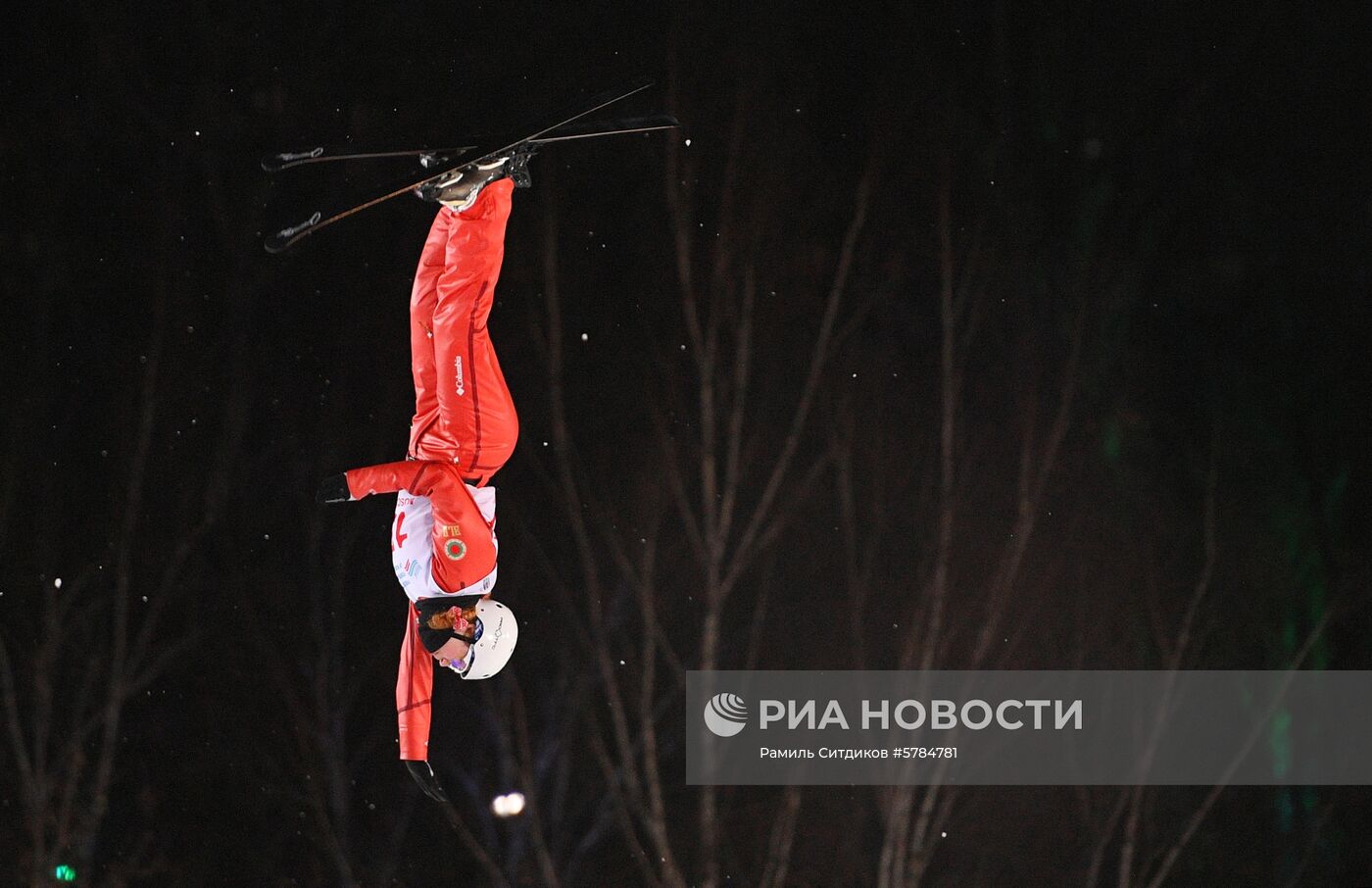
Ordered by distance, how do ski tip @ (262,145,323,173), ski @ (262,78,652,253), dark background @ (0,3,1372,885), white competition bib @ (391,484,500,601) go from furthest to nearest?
dark background @ (0,3,1372,885) → white competition bib @ (391,484,500,601) → ski tip @ (262,145,323,173) → ski @ (262,78,652,253)

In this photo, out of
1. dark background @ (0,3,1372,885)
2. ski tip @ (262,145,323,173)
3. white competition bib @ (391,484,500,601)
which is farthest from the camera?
dark background @ (0,3,1372,885)

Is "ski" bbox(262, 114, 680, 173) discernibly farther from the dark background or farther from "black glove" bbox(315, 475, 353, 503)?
the dark background

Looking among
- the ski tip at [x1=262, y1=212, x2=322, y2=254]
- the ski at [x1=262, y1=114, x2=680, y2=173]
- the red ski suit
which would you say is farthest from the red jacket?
the ski at [x1=262, y1=114, x2=680, y2=173]

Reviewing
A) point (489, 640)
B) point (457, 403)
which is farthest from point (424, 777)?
point (457, 403)

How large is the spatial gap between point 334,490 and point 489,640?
531 millimetres

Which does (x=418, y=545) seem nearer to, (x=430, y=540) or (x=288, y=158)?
(x=430, y=540)

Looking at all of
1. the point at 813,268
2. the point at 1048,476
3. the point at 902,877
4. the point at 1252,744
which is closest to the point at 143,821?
the point at 902,877

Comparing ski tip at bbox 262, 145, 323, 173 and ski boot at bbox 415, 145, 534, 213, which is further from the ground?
ski tip at bbox 262, 145, 323, 173

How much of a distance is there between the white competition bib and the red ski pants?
101 millimetres

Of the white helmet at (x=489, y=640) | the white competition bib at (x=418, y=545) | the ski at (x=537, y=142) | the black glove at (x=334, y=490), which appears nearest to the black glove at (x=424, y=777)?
the white helmet at (x=489, y=640)

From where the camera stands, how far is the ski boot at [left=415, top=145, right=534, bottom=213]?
10.7ft

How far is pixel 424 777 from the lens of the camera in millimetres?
3650

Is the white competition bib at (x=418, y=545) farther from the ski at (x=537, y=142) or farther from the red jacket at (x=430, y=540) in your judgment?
the ski at (x=537, y=142)

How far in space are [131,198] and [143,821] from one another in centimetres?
178
